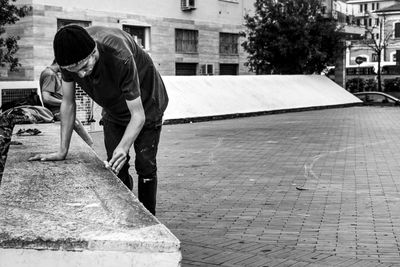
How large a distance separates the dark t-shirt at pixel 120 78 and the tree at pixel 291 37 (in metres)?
25.9

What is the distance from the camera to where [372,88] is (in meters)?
48.1

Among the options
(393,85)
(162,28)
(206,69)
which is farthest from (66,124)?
(393,85)

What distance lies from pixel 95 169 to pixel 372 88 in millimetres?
46190

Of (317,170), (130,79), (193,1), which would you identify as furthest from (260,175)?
(193,1)

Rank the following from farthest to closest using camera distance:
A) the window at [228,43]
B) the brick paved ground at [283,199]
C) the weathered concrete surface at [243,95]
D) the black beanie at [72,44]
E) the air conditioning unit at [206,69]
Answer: the window at [228,43]
the air conditioning unit at [206,69]
the weathered concrete surface at [243,95]
the brick paved ground at [283,199]
the black beanie at [72,44]

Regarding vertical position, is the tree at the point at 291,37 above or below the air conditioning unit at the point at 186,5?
below

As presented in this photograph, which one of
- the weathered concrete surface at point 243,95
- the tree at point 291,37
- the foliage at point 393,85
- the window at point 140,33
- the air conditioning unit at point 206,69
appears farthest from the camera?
the foliage at point 393,85

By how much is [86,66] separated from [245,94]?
21217mm

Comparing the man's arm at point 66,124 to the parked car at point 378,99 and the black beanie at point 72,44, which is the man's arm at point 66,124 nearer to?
the black beanie at point 72,44

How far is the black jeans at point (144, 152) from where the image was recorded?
15.3 feet

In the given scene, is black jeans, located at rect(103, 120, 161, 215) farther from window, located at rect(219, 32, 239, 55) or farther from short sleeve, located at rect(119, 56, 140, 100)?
window, located at rect(219, 32, 239, 55)

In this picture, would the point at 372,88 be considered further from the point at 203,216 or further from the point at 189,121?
the point at 203,216

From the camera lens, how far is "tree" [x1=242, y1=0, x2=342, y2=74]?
1183 inches

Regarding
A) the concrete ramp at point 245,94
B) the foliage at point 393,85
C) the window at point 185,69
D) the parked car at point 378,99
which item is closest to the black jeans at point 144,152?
the concrete ramp at point 245,94
